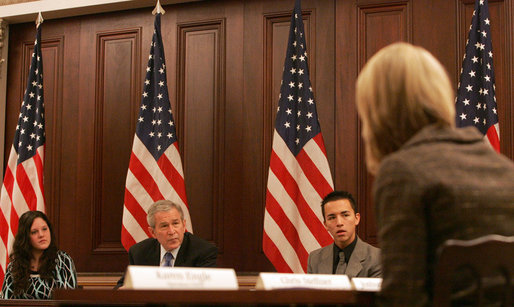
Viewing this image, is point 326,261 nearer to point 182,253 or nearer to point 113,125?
point 182,253

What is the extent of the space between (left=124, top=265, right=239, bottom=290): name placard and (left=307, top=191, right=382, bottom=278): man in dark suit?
8.38 feet

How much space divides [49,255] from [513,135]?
11.4ft

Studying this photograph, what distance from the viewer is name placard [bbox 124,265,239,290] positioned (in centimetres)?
179

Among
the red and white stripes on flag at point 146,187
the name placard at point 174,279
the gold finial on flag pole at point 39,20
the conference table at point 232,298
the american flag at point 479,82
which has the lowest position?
the conference table at point 232,298

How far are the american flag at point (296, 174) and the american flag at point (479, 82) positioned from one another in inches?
42.7

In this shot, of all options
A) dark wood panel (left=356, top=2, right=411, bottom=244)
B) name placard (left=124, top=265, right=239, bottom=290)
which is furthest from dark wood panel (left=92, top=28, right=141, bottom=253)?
name placard (left=124, top=265, right=239, bottom=290)

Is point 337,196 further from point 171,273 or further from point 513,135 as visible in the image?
point 171,273

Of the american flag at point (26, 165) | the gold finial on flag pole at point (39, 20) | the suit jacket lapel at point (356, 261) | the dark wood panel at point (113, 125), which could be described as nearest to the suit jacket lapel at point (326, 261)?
the suit jacket lapel at point (356, 261)

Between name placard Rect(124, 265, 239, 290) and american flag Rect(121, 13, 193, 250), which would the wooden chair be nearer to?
name placard Rect(124, 265, 239, 290)

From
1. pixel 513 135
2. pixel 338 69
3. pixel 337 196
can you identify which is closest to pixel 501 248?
pixel 337 196

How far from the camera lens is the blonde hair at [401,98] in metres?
1.68

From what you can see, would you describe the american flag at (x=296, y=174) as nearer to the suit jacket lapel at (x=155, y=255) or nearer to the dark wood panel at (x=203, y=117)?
the dark wood panel at (x=203, y=117)

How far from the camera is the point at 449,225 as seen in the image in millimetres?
1582

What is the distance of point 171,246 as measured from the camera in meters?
4.84
